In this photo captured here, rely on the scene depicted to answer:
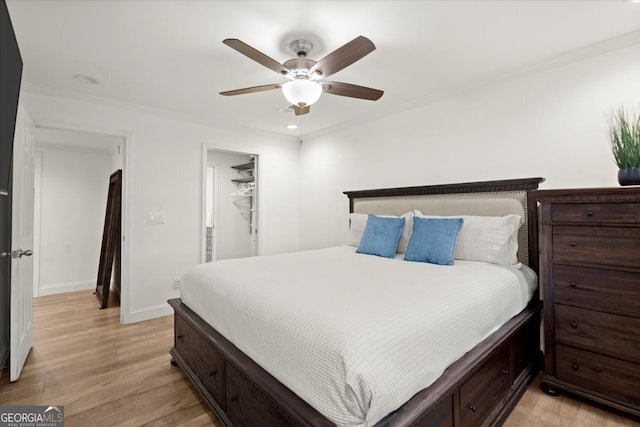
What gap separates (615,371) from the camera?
72.3 inches

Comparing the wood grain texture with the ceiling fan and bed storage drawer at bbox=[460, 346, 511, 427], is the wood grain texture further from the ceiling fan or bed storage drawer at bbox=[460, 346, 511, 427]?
the ceiling fan

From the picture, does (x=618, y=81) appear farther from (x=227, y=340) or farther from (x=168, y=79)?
(x=168, y=79)

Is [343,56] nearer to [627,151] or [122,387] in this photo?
[627,151]

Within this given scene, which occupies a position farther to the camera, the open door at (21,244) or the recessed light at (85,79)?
the recessed light at (85,79)

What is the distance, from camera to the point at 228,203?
19.2 ft

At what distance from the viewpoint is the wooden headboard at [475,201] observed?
2486 millimetres

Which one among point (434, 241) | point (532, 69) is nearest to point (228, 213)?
point (434, 241)

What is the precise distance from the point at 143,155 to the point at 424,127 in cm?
320

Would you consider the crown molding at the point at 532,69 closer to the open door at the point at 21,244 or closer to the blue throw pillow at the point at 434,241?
the blue throw pillow at the point at 434,241

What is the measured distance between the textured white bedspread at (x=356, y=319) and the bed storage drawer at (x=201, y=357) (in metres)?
0.15

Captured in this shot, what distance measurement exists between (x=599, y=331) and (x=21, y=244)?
408 centimetres

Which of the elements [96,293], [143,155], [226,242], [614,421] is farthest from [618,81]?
[96,293]

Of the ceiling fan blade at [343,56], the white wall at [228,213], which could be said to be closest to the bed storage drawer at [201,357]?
the ceiling fan blade at [343,56]

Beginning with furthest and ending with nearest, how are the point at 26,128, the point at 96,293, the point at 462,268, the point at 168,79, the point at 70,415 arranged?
1. the point at 96,293
2. the point at 168,79
3. the point at 26,128
4. the point at 462,268
5. the point at 70,415
